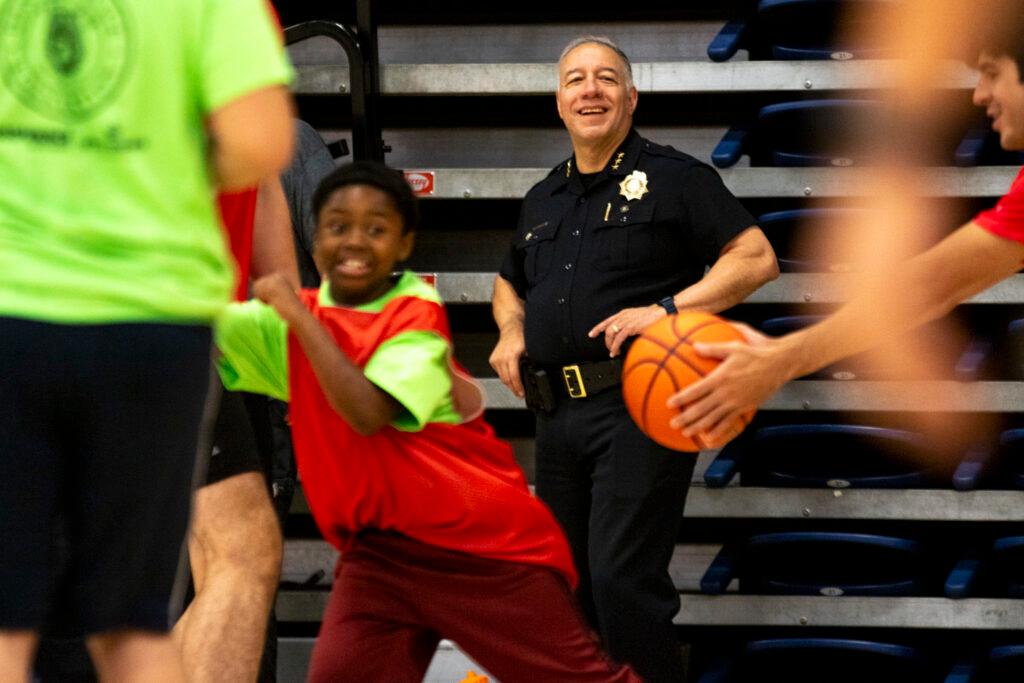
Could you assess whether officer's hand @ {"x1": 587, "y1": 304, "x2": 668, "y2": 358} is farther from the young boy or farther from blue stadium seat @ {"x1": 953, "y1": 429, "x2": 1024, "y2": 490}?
blue stadium seat @ {"x1": 953, "y1": 429, "x2": 1024, "y2": 490}

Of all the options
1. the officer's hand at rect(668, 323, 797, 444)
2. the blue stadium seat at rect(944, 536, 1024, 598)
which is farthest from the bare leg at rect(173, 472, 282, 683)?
the blue stadium seat at rect(944, 536, 1024, 598)

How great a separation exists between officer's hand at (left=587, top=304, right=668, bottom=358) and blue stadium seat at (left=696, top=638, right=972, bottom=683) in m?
1.36

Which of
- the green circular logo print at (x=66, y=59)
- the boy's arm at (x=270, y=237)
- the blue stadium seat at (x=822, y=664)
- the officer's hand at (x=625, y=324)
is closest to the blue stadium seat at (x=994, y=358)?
the blue stadium seat at (x=822, y=664)

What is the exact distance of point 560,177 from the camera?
475 centimetres

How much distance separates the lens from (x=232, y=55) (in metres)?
2.21

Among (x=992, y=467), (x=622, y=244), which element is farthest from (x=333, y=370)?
(x=992, y=467)

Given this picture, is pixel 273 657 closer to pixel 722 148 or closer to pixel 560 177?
pixel 560 177

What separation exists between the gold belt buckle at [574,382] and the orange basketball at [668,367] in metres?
Answer: 0.92

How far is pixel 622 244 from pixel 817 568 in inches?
57.3

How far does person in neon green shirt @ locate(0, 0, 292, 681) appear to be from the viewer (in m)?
2.08

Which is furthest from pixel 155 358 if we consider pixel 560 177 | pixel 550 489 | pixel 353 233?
pixel 560 177

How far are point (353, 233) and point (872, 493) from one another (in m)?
2.63

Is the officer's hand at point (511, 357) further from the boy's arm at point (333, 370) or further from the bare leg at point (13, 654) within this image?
the bare leg at point (13, 654)

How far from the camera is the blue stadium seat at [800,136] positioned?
497 cm
